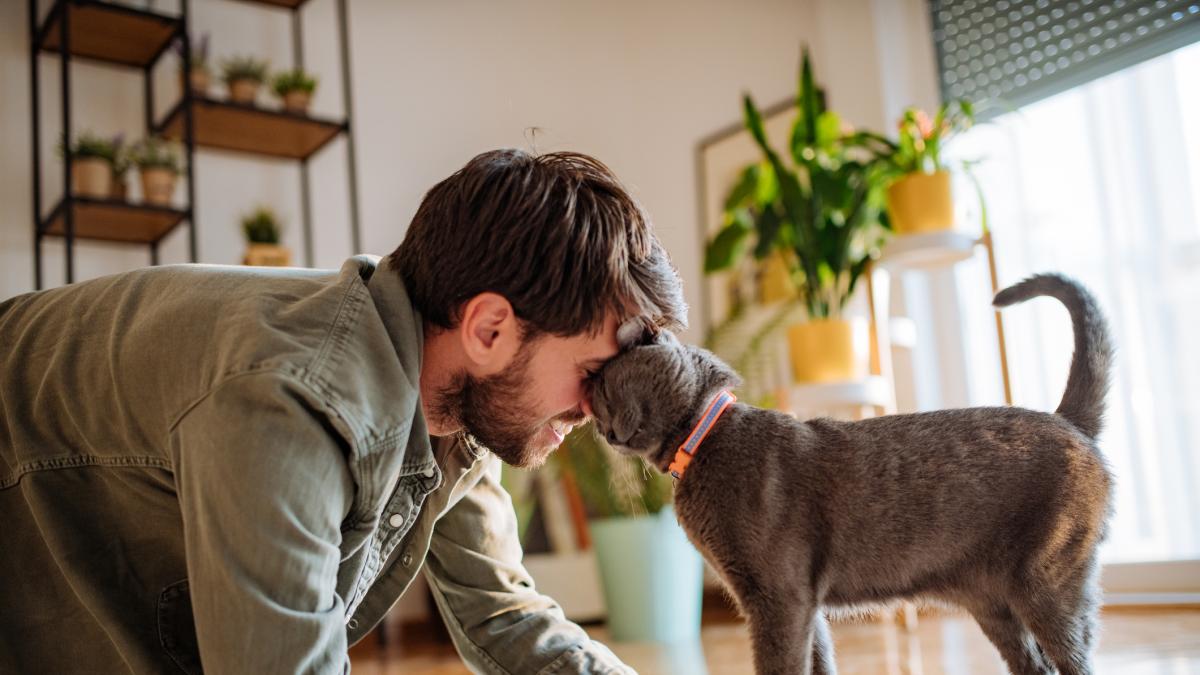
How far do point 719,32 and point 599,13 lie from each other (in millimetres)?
522

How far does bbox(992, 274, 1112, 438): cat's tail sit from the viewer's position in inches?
48.1

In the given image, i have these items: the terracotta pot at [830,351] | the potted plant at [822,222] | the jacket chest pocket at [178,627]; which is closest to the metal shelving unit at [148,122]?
the potted plant at [822,222]

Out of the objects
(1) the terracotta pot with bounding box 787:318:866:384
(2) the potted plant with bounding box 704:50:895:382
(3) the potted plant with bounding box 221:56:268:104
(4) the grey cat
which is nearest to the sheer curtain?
(2) the potted plant with bounding box 704:50:895:382

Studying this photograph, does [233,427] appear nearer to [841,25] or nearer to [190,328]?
[190,328]

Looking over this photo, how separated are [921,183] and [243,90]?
6.98 ft

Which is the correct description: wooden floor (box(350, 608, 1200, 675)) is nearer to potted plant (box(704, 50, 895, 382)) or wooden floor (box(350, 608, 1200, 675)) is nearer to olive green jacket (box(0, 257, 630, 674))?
potted plant (box(704, 50, 895, 382))

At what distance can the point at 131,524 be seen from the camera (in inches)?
39.1

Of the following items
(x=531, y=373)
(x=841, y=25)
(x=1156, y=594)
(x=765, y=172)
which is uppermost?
(x=841, y=25)

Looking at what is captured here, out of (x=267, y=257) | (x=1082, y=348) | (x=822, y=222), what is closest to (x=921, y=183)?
(x=822, y=222)

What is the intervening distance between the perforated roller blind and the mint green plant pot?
1.59 metres

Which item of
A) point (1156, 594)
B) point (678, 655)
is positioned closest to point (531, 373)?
point (678, 655)

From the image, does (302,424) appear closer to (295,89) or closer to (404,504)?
(404,504)

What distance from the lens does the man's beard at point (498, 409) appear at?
1.08m

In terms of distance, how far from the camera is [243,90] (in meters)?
3.16
